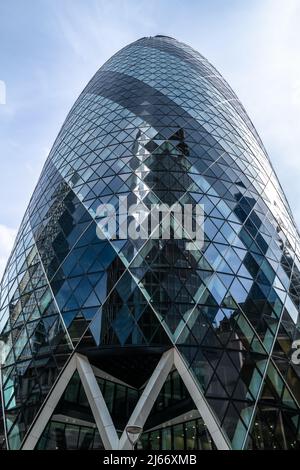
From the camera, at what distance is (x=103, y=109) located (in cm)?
2852

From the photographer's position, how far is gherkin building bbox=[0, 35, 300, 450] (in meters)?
14.8

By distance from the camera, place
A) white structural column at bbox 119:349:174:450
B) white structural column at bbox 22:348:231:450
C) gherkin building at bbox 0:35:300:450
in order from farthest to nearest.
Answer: gherkin building at bbox 0:35:300:450 → white structural column at bbox 119:349:174:450 → white structural column at bbox 22:348:231:450

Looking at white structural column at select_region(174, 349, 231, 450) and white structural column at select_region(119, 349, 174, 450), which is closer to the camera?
white structural column at select_region(174, 349, 231, 450)

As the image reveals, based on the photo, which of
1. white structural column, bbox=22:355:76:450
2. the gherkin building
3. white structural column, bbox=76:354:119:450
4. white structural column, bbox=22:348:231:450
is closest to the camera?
white structural column, bbox=22:348:231:450

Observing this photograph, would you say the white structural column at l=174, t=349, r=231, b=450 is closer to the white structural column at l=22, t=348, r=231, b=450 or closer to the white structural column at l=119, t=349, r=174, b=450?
the white structural column at l=22, t=348, r=231, b=450

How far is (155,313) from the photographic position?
51.9 feet

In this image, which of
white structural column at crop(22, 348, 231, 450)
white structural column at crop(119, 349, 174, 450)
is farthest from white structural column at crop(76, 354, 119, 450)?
white structural column at crop(119, 349, 174, 450)

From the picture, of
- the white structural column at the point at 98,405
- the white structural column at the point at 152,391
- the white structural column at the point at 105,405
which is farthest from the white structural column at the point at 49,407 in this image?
the white structural column at the point at 152,391

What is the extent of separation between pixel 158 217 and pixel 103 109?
13.3 m

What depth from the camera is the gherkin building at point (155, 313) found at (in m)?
14.8

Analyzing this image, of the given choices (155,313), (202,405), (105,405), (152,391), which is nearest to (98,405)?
(105,405)

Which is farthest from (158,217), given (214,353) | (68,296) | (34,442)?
(34,442)

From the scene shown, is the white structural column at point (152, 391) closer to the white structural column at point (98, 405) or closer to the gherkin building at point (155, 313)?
the gherkin building at point (155, 313)

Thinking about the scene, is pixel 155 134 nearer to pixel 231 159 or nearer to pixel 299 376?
pixel 231 159
